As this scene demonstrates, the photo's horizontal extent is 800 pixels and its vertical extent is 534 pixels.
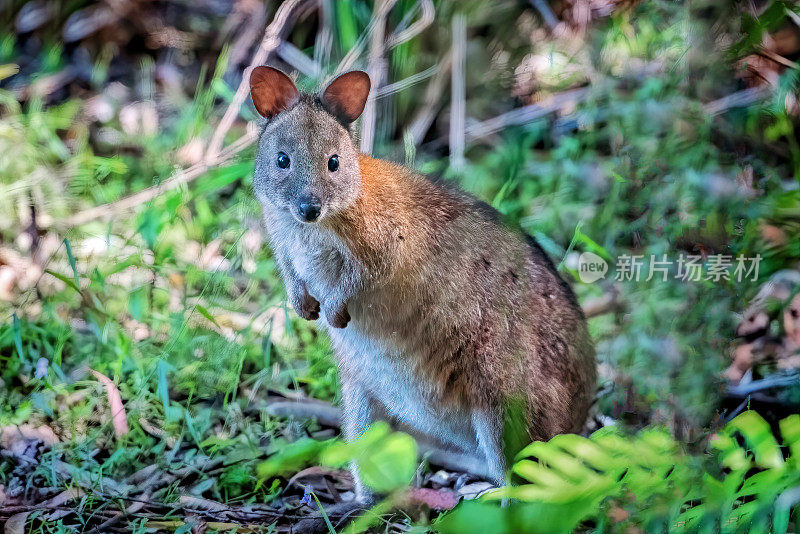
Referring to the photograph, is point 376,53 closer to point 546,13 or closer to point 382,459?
point 546,13

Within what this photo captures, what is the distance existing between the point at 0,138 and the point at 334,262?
278cm

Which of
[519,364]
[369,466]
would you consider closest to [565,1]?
[519,364]

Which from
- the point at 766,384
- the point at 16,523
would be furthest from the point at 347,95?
the point at 766,384

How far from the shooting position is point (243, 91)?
4934mm

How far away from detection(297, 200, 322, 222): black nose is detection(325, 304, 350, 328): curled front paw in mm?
399

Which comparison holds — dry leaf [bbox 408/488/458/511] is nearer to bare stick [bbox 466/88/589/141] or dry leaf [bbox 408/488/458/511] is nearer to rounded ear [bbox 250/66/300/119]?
rounded ear [bbox 250/66/300/119]

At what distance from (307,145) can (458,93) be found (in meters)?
2.25

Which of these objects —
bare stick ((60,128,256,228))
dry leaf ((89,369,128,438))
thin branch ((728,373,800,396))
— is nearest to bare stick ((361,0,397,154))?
bare stick ((60,128,256,228))

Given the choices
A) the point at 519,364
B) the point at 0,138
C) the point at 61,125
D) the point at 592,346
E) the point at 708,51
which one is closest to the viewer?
the point at 708,51

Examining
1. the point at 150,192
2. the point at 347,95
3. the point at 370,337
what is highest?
the point at 347,95

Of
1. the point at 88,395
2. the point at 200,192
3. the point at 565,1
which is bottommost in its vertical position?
the point at 88,395

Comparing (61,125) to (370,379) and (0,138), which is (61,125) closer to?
(0,138)

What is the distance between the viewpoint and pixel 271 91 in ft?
10.1

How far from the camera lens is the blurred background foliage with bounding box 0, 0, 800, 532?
3035mm
